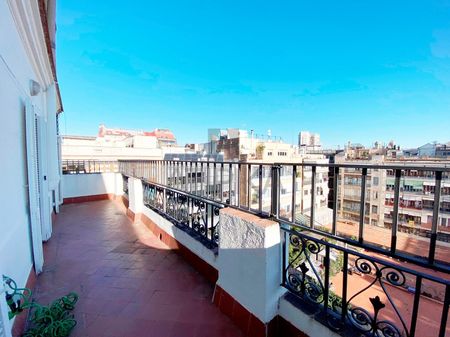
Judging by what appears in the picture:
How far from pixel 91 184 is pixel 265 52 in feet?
43.8

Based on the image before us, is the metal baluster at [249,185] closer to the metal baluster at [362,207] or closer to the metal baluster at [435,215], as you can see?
the metal baluster at [362,207]

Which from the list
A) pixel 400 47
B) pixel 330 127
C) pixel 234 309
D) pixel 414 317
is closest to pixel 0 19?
pixel 234 309

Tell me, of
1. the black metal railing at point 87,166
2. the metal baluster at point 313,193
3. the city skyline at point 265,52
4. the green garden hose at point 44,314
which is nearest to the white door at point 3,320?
the green garden hose at point 44,314

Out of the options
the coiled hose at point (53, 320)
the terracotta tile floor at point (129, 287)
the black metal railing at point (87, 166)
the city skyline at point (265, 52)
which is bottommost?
the terracotta tile floor at point (129, 287)

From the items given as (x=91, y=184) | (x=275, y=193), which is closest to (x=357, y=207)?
(x=275, y=193)

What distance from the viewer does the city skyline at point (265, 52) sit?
7.38m

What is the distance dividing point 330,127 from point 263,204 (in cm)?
4053

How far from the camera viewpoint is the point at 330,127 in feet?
121

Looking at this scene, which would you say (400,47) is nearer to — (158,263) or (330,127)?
(158,263)

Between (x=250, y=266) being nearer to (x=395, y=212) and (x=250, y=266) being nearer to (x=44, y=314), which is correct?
(x=395, y=212)

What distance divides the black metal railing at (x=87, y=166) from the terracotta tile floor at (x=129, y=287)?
414cm

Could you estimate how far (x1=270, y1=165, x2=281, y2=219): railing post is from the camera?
4.88ft

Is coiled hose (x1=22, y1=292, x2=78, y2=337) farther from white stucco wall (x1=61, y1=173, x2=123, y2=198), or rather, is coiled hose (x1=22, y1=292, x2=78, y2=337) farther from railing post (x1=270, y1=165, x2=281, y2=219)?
white stucco wall (x1=61, y1=173, x2=123, y2=198)

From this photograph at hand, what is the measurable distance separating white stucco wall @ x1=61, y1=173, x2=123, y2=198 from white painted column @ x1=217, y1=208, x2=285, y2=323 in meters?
6.22
